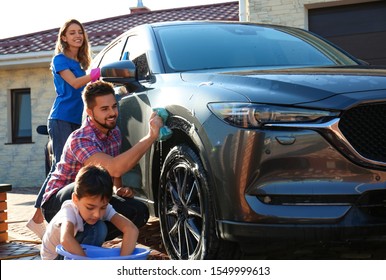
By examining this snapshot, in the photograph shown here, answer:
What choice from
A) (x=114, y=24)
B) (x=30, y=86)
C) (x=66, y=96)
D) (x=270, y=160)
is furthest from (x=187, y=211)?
(x=114, y=24)

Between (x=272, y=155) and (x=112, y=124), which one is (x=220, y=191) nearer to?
(x=272, y=155)

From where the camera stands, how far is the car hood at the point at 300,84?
10.4 feet

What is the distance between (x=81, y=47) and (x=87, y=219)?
2.47 metres

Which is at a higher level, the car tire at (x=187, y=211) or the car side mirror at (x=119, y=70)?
the car side mirror at (x=119, y=70)

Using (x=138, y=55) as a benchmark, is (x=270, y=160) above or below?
below

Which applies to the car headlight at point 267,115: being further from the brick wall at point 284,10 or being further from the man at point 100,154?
the brick wall at point 284,10

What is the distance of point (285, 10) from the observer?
35.2ft

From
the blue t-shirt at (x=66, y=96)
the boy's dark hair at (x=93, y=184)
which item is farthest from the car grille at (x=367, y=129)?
the blue t-shirt at (x=66, y=96)

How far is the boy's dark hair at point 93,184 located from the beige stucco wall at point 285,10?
25.8 ft

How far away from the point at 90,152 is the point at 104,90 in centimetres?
40

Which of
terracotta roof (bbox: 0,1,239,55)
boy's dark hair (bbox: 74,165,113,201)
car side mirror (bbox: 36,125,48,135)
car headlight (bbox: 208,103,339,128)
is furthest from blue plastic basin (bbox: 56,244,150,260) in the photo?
terracotta roof (bbox: 0,1,239,55)

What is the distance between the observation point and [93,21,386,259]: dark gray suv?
10.0 feet

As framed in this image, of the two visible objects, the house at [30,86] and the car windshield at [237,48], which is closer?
the car windshield at [237,48]

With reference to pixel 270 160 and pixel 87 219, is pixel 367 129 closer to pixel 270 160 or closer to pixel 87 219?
pixel 270 160
